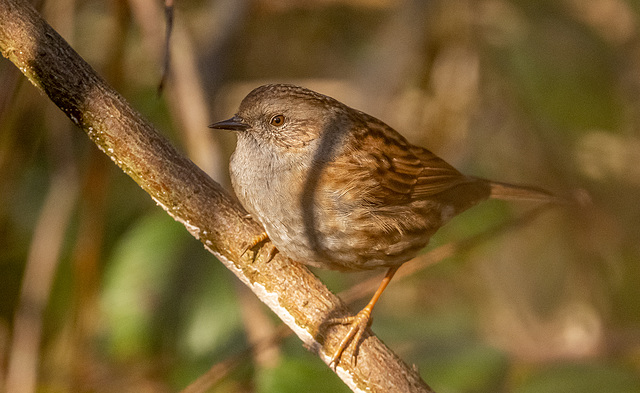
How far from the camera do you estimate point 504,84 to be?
562cm

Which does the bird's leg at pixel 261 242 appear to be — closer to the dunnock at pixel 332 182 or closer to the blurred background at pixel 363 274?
the dunnock at pixel 332 182

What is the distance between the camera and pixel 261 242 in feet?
8.73

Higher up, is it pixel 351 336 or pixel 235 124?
pixel 235 124

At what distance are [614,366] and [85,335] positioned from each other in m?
3.19

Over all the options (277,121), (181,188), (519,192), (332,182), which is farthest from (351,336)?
(519,192)

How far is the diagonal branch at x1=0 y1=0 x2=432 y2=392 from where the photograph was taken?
210 centimetres

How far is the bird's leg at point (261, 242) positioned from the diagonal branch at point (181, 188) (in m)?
0.02

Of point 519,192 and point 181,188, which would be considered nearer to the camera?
point 181,188

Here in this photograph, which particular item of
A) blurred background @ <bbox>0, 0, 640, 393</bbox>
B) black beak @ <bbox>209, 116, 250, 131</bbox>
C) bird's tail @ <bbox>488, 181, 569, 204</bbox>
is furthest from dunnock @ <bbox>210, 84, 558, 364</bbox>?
blurred background @ <bbox>0, 0, 640, 393</bbox>

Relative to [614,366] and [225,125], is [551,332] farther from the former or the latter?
[225,125]

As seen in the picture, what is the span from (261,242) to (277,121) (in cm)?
63

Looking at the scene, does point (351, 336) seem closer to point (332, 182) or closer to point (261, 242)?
point (261, 242)

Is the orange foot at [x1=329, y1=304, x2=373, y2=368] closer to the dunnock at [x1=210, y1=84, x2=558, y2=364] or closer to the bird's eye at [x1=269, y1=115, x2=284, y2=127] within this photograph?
the dunnock at [x1=210, y1=84, x2=558, y2=364]

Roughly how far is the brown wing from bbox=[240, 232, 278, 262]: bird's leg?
404 millimetres
